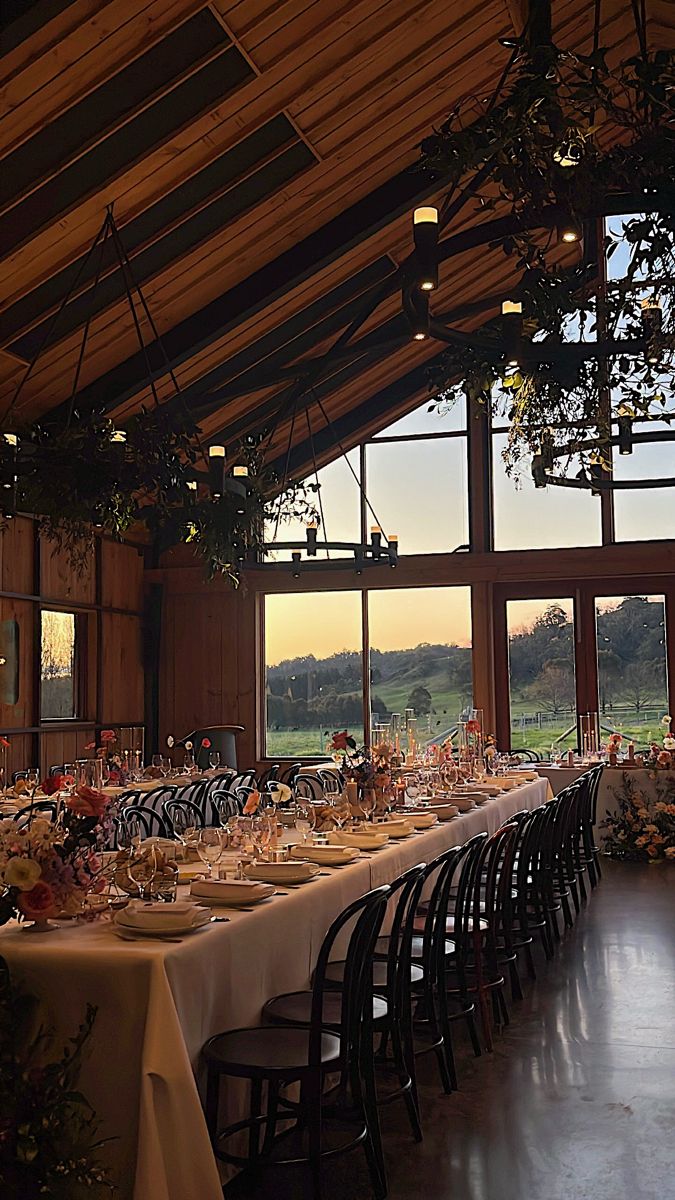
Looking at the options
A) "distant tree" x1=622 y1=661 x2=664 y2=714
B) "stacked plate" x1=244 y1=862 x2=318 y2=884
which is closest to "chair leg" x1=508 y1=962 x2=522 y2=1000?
"stacked plate" x1=244 y1=862 x2=318 y2=884

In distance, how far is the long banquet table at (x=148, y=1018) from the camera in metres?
3.18

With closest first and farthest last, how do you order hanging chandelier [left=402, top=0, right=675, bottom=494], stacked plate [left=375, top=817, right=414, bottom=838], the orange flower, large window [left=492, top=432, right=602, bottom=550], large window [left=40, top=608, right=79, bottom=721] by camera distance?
hanging chandelier [left=402, top=0, right=675, bottom=494], the orange flower, stacked plate [left=375, top=817, right=414, bottom=838], large window [left=40, top=608, right=79, bottom=721], large window [left=492, top=432, right=602, bottom=550]

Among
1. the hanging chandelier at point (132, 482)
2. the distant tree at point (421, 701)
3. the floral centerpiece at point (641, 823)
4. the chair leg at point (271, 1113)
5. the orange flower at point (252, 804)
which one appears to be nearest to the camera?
the chair leg at point (271, 1113)

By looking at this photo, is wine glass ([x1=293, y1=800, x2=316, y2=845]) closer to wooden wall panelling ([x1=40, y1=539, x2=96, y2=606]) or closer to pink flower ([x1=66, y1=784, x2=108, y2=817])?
pink flower ([x1=66, y1=784, x2=108, y2=817])

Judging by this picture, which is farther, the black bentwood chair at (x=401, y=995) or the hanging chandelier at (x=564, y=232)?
the black bentwood chair at (x=401, y=995)

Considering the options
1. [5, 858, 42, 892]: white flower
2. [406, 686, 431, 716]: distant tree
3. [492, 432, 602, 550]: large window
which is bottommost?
[5, 858, 42, 892]: white flower

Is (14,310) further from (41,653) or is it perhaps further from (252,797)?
(252,797)

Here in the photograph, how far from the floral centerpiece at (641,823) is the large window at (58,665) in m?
5.77

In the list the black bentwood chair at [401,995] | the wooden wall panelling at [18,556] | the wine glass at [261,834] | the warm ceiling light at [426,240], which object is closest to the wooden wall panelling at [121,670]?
the wooden wall panelling at [18,556]

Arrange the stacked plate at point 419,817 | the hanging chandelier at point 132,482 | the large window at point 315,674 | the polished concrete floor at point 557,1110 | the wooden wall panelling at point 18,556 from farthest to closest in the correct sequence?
the large window at point 315,674
the wooden wall panelling at point 18,556
the stacked plate at point 419,817
the hanging chandelier at point 132,482
the polished concrete floor at point 557,1110

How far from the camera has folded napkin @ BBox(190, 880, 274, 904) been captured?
13.4 ft

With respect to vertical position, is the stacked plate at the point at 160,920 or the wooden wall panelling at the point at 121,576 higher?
the wooden wall panelling at the point at 121,576

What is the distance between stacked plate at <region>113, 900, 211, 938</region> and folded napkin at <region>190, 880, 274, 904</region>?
364mm

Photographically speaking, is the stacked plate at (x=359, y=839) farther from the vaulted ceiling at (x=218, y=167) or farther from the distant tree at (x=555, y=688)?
the distant tree at (x=555, y=688)
